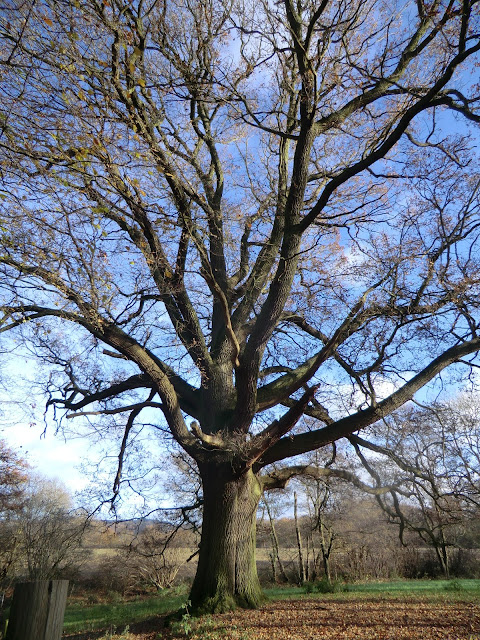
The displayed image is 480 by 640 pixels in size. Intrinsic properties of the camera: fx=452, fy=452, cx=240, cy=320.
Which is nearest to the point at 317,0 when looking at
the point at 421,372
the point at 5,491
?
the point at 421,372

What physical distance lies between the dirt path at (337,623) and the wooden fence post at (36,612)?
194 inches

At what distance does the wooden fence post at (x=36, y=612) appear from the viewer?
1901 millimetres

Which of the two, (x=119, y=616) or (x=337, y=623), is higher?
(x=337, y=623)

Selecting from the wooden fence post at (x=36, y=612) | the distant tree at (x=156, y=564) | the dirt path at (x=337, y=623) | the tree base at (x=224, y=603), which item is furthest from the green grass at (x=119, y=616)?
the wooden fence post at (x=36, y=612)

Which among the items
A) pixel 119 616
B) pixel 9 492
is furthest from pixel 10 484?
pixel 119 616

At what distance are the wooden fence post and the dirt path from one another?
4.93 metres

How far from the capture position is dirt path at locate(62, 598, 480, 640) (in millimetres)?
5871

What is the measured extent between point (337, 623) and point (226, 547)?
238 centimetres

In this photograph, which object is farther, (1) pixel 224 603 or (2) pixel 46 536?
(2) pixel 46 536

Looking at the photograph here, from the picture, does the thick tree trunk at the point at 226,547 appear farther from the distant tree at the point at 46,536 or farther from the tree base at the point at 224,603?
the distant tree at the point at 46,536

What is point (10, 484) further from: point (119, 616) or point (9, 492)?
point (119, 616)

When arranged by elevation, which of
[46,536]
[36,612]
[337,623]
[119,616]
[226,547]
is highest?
[46,536]

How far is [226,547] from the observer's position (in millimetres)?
8281

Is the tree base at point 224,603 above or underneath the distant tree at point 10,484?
underneath
